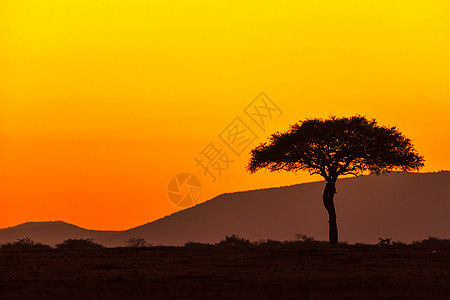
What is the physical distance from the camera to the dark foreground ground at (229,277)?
3089cm

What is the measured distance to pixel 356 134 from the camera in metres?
77.5

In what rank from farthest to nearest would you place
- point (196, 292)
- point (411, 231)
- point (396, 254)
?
1. point (411, 231)
2. point (396, 254)
3. point (196, 292)

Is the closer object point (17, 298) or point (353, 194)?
point (17, 298)

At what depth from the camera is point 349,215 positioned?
17562cm

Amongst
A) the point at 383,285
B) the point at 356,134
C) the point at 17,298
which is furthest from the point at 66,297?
the point at 356,134

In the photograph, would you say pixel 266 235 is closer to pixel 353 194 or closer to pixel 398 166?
pixel 353 194

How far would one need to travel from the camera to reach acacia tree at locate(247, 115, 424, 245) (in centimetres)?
7650

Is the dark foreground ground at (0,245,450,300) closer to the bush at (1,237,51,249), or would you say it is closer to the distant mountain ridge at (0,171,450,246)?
the bush at (1,237,51,249)

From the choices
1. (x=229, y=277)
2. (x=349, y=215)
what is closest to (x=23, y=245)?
(x=229, y=277)

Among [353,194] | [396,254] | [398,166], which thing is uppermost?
[353,194]

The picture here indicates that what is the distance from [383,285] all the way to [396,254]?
73.2 ft

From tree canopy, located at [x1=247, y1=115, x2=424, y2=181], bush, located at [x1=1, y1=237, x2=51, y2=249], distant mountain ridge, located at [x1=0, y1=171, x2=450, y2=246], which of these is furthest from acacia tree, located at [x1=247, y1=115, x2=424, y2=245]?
distant mountain ridge, located at [x1=0, y1=171, x2=450, y2=246]

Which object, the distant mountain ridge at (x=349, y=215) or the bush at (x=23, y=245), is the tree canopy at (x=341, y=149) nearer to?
the bush at (x=23, y=245)

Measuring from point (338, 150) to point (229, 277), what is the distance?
1601 inches
